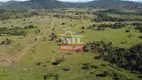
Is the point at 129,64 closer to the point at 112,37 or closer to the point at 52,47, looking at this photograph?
the point at 52,47

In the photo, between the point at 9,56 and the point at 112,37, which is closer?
the point at 9,56

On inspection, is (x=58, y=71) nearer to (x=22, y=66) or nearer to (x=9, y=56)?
(x=22, y=66)

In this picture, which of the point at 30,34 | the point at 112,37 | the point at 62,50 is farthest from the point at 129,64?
the point at 30,34

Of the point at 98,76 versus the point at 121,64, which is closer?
the point at 98,76

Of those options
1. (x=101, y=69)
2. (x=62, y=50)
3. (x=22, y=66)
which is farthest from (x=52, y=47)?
(x=101, y=69)

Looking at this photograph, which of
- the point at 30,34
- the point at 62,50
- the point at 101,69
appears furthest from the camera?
the point at 30,34

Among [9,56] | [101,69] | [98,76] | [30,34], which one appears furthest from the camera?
[30,34]

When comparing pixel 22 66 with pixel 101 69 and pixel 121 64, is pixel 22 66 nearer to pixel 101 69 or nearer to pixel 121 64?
pixel 101 69

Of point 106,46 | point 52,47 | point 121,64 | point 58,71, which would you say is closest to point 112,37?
point 106,46

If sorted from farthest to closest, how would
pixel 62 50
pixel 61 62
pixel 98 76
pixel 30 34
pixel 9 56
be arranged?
pixel 30 34, pixel 62 50, pixel 9 56, pixel 61 62, pixel 98 76

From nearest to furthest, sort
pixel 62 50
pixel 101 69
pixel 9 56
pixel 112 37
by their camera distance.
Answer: pixel 101 69, pixel 9 56, pixel 62 50, pixel 112 37
